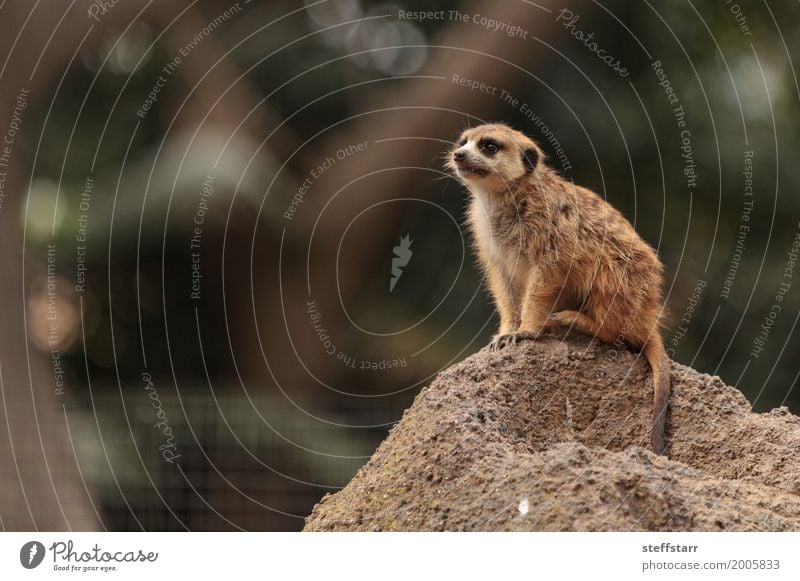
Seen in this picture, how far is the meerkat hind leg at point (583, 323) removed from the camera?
435 cm

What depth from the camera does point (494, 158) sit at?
15.8 ft

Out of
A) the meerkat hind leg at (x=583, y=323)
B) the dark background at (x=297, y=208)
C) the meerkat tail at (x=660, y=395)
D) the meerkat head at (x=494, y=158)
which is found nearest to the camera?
the meerkat tail at (x=660, y=395)

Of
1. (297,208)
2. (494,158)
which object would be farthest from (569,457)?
(297,208)

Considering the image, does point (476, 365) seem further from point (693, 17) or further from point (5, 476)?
point (693, 17)

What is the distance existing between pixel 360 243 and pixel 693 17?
3.27 metres

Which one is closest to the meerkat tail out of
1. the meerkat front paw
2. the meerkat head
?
the meerkat front paw

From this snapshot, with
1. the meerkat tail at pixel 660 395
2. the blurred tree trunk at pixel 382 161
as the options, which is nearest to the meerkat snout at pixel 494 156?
the meerkat tail at pixel 660 395

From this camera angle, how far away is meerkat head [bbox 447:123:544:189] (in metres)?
4.80

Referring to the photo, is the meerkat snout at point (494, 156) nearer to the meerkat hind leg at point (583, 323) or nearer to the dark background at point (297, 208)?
the meerkat hind leg at point (583, 323)

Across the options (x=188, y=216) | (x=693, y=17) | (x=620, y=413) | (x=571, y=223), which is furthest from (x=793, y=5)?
(x=620, y=413)

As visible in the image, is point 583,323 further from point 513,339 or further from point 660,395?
point 660,395

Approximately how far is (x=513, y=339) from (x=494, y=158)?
0.95 m

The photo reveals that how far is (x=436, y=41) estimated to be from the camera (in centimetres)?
940

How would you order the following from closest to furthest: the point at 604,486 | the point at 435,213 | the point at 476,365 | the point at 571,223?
the point at 604,486 < the point at 476,365 < the point at 571,223 < the point at 435,213
